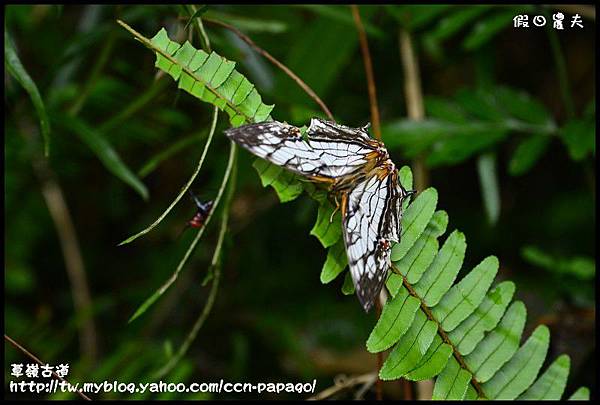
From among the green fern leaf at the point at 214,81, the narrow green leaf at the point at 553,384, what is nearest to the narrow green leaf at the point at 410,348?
the narrow green leaf at the point at 553,384

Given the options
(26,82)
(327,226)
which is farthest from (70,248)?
(327,226)

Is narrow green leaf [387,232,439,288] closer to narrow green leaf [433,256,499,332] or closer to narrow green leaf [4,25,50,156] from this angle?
narrow green leaf [433,256,499,332]

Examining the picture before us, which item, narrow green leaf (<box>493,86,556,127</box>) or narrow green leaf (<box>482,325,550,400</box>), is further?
Answer: narrow green leaf (<box>493,86,556,127</box>)

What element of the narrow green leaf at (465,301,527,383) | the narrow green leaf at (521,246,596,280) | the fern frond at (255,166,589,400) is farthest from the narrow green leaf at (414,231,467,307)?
the narrow green leaf at (521,246,596,280)

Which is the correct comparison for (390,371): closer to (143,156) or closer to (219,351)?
(219,351)

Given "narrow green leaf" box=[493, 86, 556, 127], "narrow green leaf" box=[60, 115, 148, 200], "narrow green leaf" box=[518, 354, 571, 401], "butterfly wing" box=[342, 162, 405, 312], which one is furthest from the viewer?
"narrow green leaf" box=[493, 86, 556, 127]

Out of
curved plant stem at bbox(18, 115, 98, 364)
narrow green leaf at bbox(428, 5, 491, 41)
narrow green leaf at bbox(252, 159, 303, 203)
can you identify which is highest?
narrow green leaf at bbox(428, 5, 491, 41)

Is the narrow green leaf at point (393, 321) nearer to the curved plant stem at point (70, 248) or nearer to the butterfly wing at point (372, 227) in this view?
the butterfly wing at point (372, 227)

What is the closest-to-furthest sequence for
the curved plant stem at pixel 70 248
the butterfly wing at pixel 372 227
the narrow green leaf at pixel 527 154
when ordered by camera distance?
the butterfly wing at pixel 372 227, the narrow green leaf at pixel 527 154, the curved plant stem at pixel 70 248
